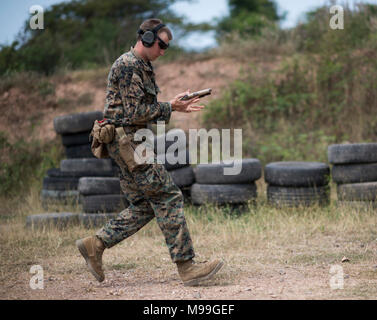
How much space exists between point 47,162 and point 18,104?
12.0 ft

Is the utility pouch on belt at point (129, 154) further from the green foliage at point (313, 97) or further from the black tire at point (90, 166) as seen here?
the green foliage at point (313, 97)

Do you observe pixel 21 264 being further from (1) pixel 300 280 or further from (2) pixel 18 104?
(2) pixel 18 104

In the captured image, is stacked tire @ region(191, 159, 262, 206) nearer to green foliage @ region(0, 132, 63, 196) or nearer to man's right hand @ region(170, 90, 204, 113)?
man's right hand @ region(170, 90, 204, 113)

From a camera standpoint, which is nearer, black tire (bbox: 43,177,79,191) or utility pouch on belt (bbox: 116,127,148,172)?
utility pouch on belt (bbox: 116,127,148,172)

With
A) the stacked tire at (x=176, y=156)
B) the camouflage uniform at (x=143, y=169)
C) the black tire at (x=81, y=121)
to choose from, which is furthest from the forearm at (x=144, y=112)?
the black tire at (x=81, y=121)

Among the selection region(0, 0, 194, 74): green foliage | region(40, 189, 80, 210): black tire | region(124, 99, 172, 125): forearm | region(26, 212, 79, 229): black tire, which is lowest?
region(26, 212, 79, 229): black tire

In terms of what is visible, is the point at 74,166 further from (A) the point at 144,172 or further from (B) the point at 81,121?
(A) the point at 144,172

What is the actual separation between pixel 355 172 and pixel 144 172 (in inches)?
163

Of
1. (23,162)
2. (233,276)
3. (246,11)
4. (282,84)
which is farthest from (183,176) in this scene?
(246,11)

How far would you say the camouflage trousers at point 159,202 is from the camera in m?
4.41

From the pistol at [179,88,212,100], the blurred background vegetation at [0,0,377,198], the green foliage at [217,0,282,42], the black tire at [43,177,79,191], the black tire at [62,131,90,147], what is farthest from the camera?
the green foliage at [217,0,282,42]

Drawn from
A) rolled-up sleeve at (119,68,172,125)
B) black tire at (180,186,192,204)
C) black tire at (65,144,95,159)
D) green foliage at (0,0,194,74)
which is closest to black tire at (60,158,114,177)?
black tire at (65,144,95,159)

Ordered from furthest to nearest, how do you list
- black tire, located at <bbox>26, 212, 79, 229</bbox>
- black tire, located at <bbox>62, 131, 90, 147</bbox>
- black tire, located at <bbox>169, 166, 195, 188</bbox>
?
black tire, located at <bbox>62, 131, 90, 147</bbox> < black tire, located at <bbox>169, 166, 195, 188</bbox> < black tire, located at <bbox>26, 212, 79, 229</bbox>

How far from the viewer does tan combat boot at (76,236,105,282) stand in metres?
4.57
